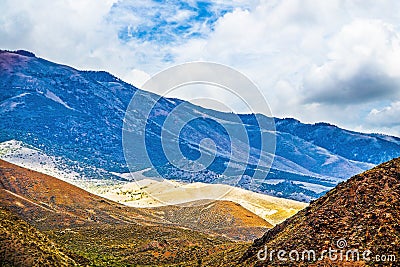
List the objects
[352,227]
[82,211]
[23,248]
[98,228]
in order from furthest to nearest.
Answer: [82,211], [98,228], [23,248], [352,227]

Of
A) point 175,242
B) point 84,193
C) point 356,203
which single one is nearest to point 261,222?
point 84,193

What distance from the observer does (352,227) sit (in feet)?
111

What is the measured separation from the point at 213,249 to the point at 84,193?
8084cm

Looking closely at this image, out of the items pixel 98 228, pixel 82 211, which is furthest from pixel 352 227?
pixel 82 211

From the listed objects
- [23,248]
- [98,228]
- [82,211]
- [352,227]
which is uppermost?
[352,227]

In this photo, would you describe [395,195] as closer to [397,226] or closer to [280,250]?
[397,226]

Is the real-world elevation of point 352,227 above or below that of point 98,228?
above

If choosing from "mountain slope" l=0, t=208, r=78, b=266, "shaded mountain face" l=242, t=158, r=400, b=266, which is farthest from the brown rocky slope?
"shaded mountain face" l=242, t=158, r=400, b=266

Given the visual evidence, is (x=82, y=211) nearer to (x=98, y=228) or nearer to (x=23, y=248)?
(x=98, y=228)

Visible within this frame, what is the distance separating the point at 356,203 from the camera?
36438mm

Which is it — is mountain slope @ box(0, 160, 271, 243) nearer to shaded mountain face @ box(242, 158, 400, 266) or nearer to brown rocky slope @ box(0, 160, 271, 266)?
brown rocky slope @ box(0, 160, 271, 266)

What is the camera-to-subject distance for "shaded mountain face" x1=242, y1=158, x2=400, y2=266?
31078 mm

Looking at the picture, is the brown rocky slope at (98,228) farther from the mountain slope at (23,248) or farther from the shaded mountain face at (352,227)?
the shaded mountain face at (352,227)

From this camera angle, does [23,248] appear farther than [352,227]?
Yes
